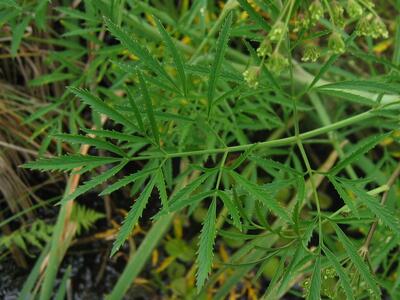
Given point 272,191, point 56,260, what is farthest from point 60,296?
point 272,191

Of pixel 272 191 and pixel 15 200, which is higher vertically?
pixel 272 191

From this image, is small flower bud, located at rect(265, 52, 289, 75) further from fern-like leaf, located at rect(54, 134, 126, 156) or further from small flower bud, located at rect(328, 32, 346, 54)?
fern-like leaf, located at rect(54, 134, 126, 156)

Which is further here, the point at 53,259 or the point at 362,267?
the point at 53,259

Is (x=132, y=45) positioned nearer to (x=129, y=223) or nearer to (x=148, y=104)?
(x=148, y=104)

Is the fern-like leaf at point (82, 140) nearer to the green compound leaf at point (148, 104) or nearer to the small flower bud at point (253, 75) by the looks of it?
the green compound leaf at point (148, 104)

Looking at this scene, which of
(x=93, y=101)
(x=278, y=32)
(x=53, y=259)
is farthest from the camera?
(x=53, y=259)

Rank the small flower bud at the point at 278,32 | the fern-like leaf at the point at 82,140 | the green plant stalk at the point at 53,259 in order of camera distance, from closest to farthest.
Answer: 1. the small flower bud at the point at 278,32
2. the fern-like leaf at the point at 82,140
3. the green plant stalk at the point at 53,259

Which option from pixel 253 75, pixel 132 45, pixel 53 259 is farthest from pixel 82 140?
pixel 53 259

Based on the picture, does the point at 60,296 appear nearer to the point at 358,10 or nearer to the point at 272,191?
the point at 272,191

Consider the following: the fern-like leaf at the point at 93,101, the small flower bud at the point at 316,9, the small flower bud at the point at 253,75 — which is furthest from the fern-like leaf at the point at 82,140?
the small flower bud at the point at 316,9

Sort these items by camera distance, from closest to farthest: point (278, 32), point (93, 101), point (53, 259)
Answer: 1. point (278, 32)
2. point (93, 101)
3. point (53, 259)

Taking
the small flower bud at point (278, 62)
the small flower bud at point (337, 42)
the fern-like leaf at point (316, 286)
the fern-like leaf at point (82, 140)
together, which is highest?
the small flower bud at point (337, 42)
